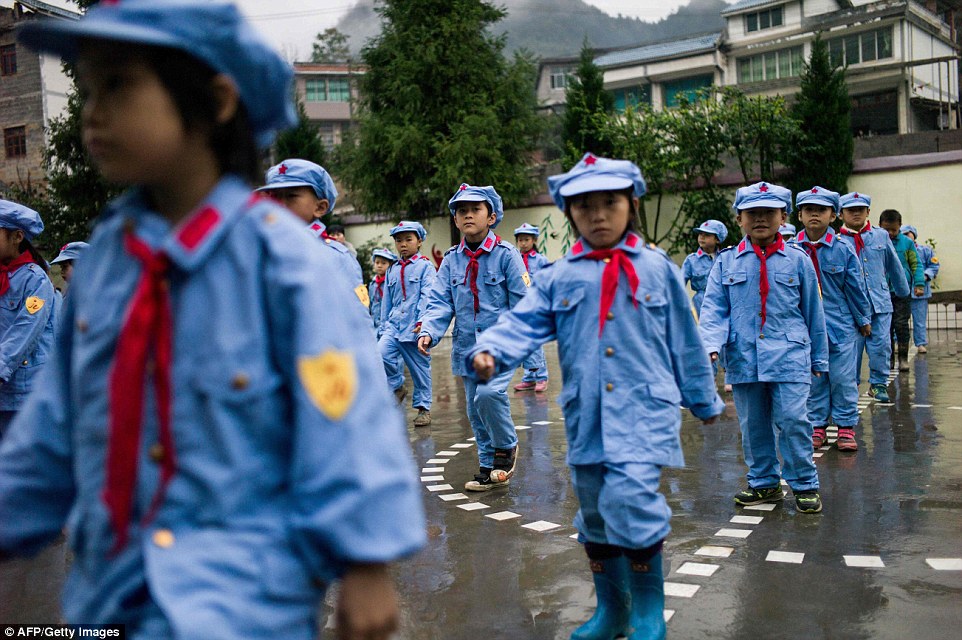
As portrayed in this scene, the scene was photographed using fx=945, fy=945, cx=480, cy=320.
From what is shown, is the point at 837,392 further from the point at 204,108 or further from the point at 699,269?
the point at 699,269

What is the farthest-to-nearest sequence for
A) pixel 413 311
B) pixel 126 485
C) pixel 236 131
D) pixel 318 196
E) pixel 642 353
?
1. pixel 413 311
2. pixel 318 196
3. pixel 642 353
4. pixel 236 131
5. pixel 126 485

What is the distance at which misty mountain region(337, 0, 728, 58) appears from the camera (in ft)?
419

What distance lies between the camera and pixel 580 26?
14488 centimetres

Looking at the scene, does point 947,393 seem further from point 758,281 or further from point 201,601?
point 201,601

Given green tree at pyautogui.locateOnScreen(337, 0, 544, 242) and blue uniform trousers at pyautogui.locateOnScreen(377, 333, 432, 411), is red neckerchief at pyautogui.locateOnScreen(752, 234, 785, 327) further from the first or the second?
green tree at pyautogui.locateOnScreen(337, 0, 544, 242)

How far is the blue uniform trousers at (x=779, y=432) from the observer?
618 centimetres

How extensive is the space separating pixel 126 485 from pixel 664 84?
39927 millimetres

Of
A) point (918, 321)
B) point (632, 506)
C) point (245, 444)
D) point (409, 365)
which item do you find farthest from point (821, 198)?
point (918, 321)

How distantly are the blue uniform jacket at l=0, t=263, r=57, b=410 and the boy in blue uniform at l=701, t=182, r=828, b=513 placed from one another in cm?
448

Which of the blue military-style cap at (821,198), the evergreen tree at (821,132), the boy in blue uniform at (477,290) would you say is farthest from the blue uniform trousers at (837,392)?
the evergreen tree at (821,132)

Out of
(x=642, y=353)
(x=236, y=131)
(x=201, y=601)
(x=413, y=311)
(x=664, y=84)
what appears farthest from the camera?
(x=664, y=84)

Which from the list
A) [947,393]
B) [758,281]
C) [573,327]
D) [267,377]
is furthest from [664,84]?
[267,377]

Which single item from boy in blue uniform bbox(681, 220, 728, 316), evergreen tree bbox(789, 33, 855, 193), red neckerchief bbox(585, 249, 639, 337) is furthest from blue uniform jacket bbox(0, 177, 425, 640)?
evergreen tree bbox(789, 33, 855, 193)

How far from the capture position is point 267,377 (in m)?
1.86
